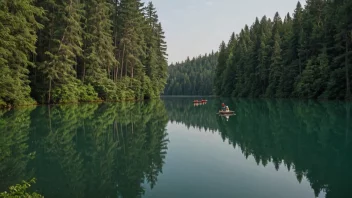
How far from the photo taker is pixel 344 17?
129 feet

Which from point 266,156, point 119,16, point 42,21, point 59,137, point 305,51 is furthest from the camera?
point 305,51

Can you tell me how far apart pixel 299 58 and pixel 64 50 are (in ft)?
133

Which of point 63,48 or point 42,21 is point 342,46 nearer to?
point 63,48

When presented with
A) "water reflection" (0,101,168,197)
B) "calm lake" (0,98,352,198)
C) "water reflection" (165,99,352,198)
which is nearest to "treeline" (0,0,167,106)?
"water reflection" (0,101,168,197)

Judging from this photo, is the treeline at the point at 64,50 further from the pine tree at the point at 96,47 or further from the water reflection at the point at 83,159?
the water reflection at the point at 83,159

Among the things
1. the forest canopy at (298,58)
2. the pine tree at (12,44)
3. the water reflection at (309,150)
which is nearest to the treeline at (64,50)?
the pine tree at (12,44)

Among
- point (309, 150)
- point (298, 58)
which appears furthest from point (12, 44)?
point (298, 58)

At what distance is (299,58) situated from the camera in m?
55.0

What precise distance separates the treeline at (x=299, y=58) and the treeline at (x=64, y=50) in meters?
27.9

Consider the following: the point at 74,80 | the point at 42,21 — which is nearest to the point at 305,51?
the point at 74,80

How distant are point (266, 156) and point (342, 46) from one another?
38.9 meters

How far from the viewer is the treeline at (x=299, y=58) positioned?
41031 mm

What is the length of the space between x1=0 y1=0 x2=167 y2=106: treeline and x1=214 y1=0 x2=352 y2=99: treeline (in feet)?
91.6

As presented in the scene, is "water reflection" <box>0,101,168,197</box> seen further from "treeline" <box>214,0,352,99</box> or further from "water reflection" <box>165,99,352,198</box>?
"treeline" <box>214,0,352,99</box>
